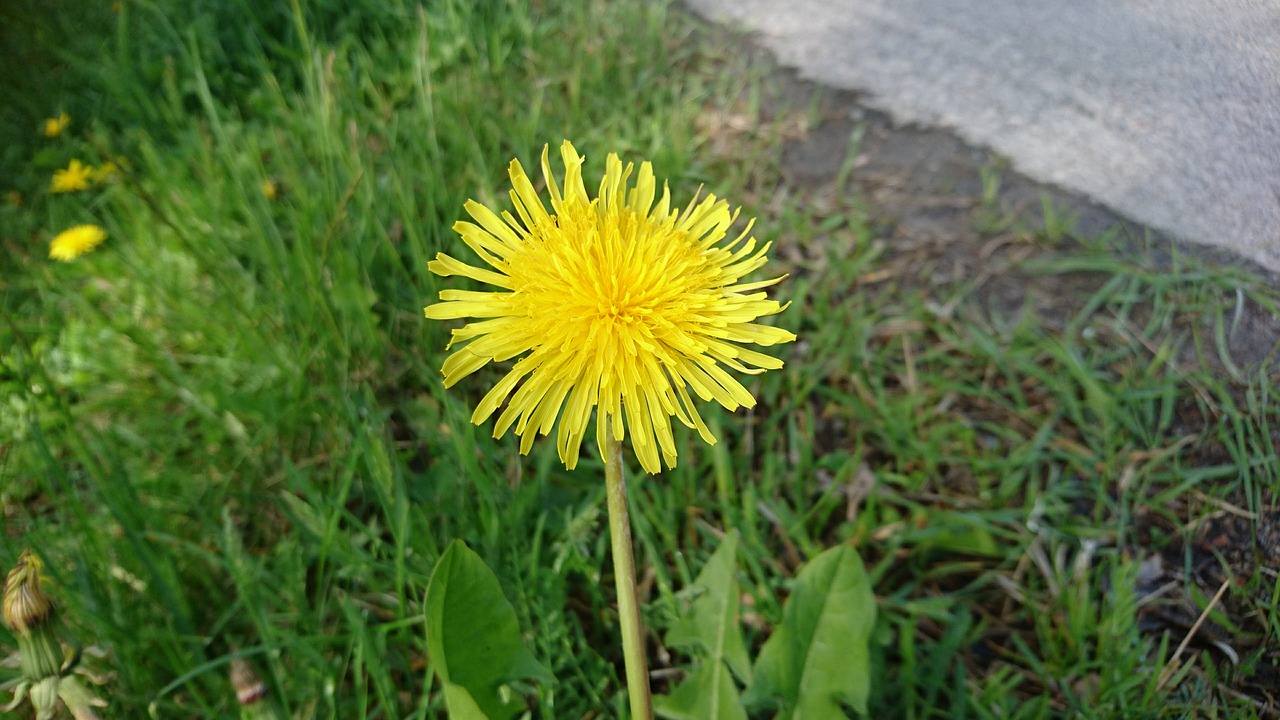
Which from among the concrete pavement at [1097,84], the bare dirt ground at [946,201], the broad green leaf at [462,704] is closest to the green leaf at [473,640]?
the broad green leaf at [462,704]

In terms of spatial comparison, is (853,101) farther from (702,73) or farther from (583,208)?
(583,208)

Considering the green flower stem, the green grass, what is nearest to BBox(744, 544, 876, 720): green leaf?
the green grass

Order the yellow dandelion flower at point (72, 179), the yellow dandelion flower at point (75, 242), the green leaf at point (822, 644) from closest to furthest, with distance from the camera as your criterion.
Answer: the green leaf at point (822, 644) < the yellow dandelion flower at point (75, 242) < the yellow dandelion flower at point (72, 179)

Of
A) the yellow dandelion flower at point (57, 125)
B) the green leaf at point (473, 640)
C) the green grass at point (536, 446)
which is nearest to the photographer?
the green leaf at point (473, 640)

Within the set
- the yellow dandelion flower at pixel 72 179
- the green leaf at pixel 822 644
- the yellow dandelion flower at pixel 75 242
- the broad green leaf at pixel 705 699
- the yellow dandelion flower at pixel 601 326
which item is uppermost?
the yellow dandelion flower at pixel 601 326

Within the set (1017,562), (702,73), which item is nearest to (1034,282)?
(1017,562)

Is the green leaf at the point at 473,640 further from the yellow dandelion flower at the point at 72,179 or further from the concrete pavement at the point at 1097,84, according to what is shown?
the yellow dandelion flower at the point at 72,179

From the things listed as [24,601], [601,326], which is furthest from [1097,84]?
[24,601]

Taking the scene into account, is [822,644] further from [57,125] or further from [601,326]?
[57,125]

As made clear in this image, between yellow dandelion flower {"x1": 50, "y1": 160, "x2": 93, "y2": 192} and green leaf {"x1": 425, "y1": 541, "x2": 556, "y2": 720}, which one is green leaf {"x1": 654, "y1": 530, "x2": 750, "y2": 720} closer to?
green leaf {"x1": 425, "y1": 541, "x2": 556, "y2": 720}
